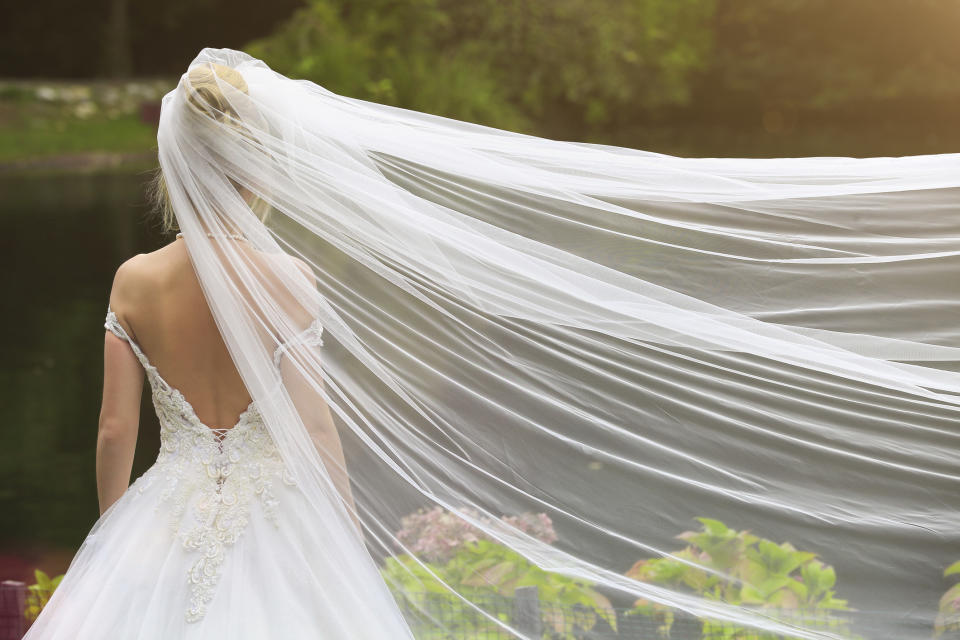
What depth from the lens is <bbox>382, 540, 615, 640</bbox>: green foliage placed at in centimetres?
228

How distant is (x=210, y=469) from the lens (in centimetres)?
206

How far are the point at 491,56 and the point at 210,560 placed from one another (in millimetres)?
15963

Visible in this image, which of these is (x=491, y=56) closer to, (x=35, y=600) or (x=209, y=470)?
(x=35, y=600)

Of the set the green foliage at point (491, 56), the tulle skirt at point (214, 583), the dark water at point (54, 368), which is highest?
the green foliage at point (491, 56)

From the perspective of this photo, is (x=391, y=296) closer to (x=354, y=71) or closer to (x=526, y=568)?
(x=526, y=568)

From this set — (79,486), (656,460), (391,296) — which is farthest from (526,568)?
(79,486)

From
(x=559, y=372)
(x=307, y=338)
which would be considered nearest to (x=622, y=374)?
(x=559, y=372)

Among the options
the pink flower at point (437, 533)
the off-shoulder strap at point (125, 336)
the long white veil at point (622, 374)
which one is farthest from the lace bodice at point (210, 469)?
the pink flower at point (437, 533)

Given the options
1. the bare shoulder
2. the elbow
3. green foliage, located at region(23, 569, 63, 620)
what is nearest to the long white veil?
the bare shoulder

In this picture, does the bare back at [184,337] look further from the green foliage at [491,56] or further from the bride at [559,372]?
the green foliage at [491,56]

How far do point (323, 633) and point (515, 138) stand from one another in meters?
1.22

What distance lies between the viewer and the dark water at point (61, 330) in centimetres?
718

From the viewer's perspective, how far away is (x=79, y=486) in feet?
25.4

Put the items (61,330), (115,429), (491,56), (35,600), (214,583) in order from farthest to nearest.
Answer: (491,56), (61,330), (35,600), (115,429), (214,583)
